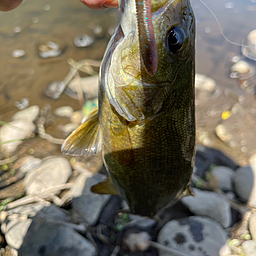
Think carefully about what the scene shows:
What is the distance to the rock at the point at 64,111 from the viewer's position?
11.6 ft

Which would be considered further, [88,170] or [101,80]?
[88,170]

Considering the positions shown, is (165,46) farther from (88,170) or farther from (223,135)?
(223,135)

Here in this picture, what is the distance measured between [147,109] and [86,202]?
5.68 feet

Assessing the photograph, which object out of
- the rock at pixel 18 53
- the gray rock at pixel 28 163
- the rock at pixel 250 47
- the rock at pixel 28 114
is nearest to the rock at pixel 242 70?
the rock at pixel 250 47

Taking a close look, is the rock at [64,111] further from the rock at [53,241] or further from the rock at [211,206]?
the rock at [211,206]

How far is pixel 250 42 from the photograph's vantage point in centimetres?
470

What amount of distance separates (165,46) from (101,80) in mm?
455

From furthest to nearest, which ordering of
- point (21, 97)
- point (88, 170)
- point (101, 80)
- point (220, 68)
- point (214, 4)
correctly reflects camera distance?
point (214, 4) → point (220, 68) → point (21, 97) → point (88, 170) → point (101, 80)

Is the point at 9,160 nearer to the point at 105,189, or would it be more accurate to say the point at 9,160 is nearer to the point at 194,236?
the point at 105,189

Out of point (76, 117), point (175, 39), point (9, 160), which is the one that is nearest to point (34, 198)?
point (9, 160)

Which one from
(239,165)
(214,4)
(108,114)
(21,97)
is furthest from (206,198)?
(214,4)

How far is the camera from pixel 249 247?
7.35 feet

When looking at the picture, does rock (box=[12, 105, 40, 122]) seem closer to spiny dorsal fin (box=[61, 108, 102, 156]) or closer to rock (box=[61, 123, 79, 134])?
rock (box=[61, 123, 79, 134])

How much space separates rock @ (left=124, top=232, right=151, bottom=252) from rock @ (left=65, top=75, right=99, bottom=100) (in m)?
2.41
